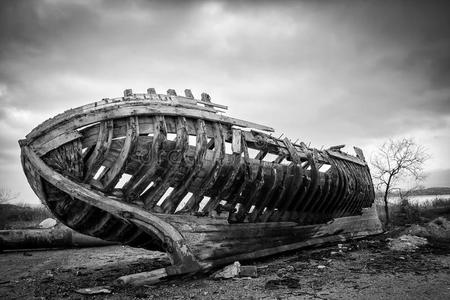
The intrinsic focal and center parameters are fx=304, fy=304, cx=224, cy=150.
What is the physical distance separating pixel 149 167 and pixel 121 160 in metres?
0.47

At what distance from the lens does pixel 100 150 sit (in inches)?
186

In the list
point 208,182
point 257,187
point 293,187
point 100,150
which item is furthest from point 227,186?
point 100,150

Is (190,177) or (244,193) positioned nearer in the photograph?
(190,177)

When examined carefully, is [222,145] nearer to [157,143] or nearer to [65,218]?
[157,143]

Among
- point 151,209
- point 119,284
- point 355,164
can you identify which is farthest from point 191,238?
point 355,164

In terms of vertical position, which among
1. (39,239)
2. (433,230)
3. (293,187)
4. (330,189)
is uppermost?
(293,187)


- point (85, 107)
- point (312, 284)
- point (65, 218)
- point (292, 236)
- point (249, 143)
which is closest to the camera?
point (312, 284)

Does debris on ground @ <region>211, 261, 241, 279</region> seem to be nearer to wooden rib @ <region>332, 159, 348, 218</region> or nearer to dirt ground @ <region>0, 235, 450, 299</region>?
dirt ground @ <region>0, 235, 450, 299</region>

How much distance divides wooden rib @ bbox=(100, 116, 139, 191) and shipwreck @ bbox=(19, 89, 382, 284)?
2 centimetres

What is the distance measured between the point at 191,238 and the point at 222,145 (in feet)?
5.91

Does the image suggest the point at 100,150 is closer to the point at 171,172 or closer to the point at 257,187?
the point at 171,172

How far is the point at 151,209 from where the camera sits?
5.18m

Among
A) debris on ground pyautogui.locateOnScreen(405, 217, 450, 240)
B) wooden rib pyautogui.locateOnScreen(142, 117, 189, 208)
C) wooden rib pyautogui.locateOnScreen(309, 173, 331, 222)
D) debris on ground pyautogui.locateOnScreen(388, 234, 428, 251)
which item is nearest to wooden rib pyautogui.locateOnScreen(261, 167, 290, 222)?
wooden rib pyautogui.locateOnScreen(309, 173, 331, 222)

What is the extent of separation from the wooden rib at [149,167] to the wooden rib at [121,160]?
286 millimetres
